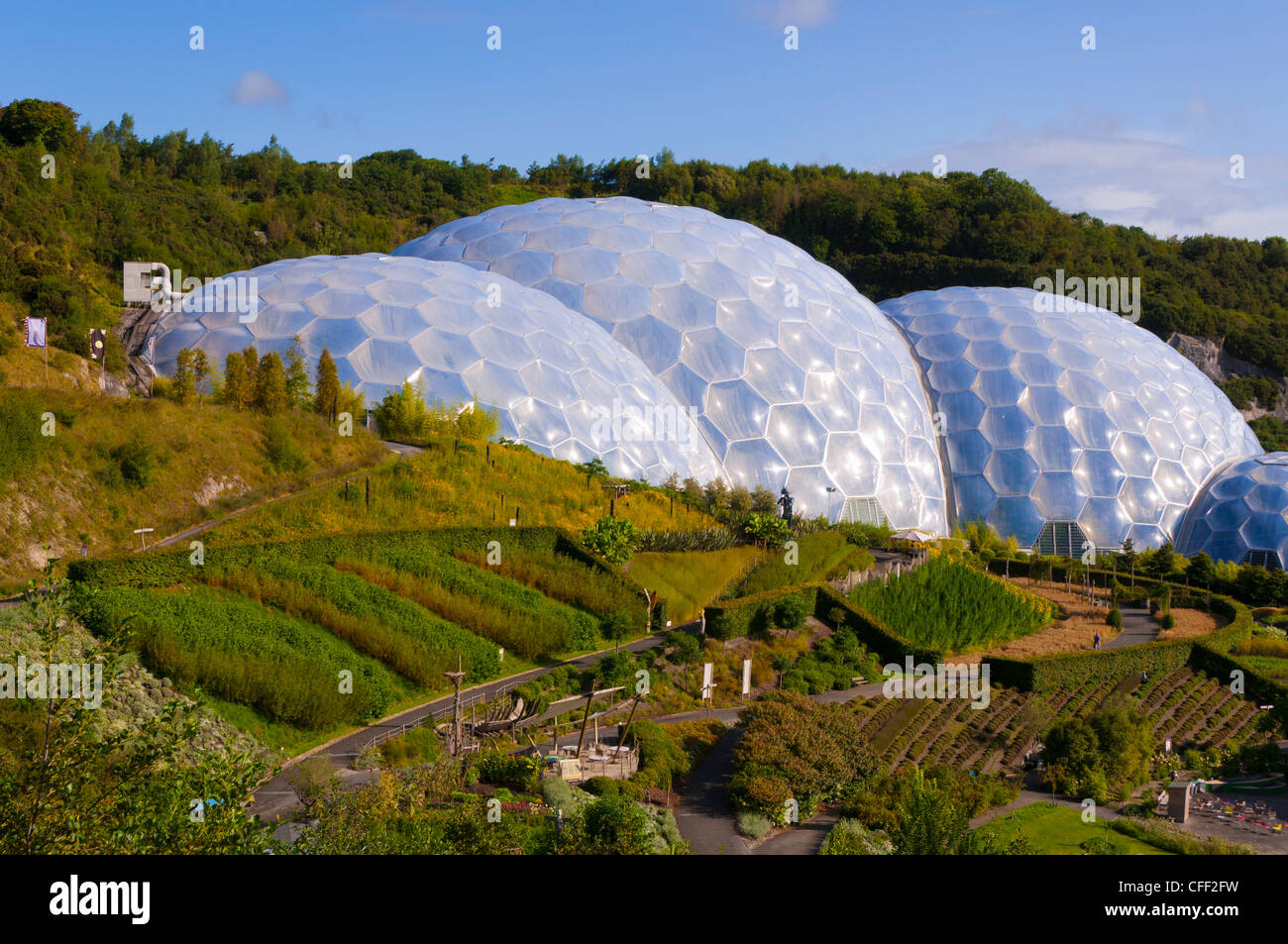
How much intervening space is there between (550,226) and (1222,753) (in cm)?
2517

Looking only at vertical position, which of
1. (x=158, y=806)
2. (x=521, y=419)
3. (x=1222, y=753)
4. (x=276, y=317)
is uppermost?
(x=276, y=317)

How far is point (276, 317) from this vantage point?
26797 mm

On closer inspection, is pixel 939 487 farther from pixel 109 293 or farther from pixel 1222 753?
pixel 109 293

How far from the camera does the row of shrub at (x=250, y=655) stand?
1459 cm

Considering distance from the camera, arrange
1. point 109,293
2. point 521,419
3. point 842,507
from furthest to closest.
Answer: point 109,293 < point 842,507 < point 521,419

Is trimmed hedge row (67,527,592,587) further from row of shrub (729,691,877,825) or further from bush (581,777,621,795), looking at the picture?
bush (581,777,621,795)

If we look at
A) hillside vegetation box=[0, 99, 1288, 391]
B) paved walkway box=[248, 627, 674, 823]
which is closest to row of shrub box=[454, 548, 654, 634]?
paved walkway box=[248, 627, 674, 823]

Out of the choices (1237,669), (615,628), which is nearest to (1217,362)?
(1237,669)

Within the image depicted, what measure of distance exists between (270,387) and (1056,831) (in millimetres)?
17794

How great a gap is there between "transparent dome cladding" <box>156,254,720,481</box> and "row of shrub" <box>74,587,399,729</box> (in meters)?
10.1

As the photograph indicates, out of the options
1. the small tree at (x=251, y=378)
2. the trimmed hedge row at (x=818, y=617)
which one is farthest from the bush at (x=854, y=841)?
the small tree at (x=251, y=378)

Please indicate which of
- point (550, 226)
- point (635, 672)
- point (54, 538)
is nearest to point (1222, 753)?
point (635, 672)

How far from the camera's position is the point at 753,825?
13.2 meters

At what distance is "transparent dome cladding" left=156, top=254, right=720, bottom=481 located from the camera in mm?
26266
